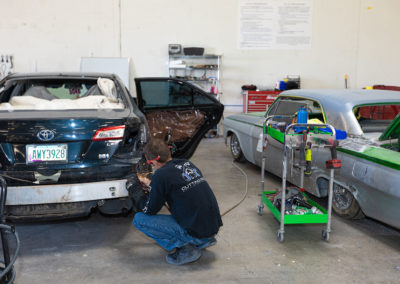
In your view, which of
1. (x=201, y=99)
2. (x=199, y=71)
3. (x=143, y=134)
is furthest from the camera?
(x=199, y=71)

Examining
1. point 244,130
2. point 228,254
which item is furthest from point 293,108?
point 228,254

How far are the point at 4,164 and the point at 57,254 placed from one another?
0.86m

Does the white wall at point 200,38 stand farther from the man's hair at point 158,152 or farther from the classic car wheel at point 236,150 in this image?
the man's hair at point 158,152

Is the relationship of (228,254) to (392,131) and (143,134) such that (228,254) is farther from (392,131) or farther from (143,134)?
(392,131)

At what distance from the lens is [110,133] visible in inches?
122

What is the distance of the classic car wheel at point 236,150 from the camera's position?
20.7 feet

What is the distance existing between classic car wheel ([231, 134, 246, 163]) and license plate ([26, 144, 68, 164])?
374 cm

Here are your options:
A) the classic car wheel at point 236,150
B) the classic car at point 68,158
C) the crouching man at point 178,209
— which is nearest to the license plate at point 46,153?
the classic car at point 68,158

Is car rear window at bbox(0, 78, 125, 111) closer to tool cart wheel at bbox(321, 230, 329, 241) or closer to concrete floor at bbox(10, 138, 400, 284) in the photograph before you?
concrete floor at bbox(10, 138, 400, 284)

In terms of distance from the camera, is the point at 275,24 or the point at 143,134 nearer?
the point at 143,134

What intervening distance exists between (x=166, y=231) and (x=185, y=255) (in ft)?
0.80

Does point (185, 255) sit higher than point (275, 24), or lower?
lower

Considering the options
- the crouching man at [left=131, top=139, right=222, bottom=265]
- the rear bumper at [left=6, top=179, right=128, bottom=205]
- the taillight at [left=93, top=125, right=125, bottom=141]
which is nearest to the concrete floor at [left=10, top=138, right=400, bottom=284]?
the crouching man at [left=131, top=139, right=222, bottom=265]

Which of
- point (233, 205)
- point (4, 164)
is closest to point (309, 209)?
point (233, 205)
